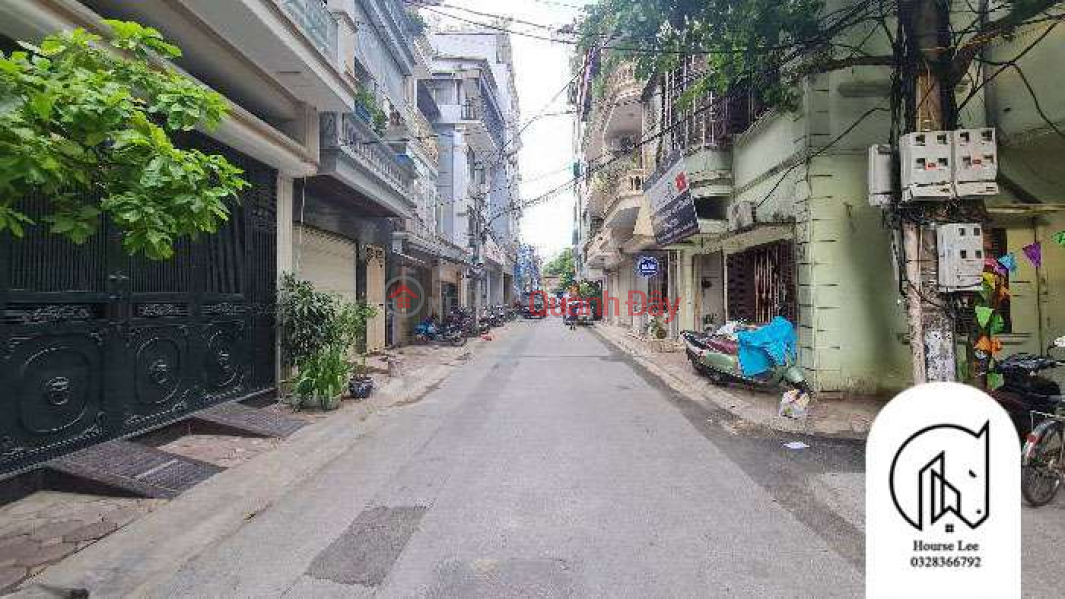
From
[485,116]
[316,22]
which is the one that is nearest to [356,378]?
[316,22]

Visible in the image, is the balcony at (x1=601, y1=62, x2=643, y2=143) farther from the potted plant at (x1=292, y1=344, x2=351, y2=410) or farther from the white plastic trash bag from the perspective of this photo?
the potted plant at (x1=292, y1=344, x2=351, y2=410)

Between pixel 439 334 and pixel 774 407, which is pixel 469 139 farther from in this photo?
pixel 774 407

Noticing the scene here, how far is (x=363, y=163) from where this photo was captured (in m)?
10.3

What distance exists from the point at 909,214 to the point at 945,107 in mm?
1184

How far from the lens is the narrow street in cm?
304

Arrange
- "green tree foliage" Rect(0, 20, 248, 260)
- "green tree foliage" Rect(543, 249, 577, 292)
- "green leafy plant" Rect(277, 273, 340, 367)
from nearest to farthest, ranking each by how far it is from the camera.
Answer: "green tree foliage" Rect(0, 20, 248, 260)
"green leafy plant" Rect(277, 273, 340, 367)
"green tree foliage" Rect(543, 249, 577, 292)

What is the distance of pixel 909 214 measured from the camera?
5.50m

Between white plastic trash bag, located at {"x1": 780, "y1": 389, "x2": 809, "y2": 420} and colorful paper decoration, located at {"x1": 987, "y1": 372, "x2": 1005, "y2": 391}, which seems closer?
colorful paper decoration, located at {"x1": 987, "y1": 372, "x2": 1005, "y2": 391}

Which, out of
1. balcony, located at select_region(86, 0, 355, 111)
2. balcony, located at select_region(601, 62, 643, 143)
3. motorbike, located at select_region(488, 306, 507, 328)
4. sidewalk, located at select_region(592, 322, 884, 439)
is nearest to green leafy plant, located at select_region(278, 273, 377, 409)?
balcony, located at select_region(86, 0, 355, 111)

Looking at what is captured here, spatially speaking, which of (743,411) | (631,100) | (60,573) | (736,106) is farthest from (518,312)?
(60,573)

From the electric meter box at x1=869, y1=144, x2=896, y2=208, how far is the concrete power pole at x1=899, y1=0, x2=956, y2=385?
0.33m

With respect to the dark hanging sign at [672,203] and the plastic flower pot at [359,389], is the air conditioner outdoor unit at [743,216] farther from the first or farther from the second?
the plastic flower pot at [359,389]

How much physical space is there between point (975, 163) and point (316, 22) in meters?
8.85

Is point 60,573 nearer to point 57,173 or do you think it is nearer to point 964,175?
point 57,173
